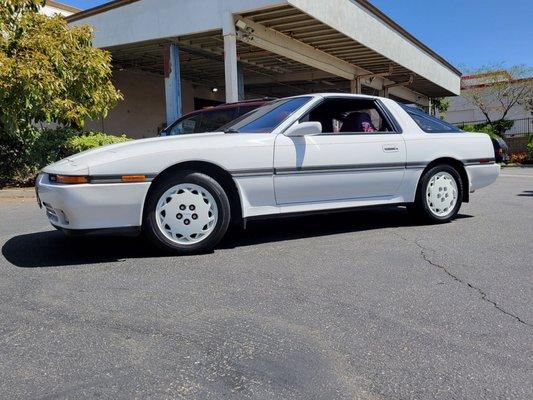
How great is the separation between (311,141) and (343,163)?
1.34 feet

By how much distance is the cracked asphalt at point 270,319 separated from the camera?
7.38 ft

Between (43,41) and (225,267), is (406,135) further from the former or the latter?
(43,41)

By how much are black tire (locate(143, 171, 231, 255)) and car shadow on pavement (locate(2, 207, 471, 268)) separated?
6.8 inches

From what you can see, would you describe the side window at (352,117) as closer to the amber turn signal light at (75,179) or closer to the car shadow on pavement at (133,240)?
the car shadow on pavement at (133,240)

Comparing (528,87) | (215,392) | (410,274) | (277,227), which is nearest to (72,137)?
(277,227)

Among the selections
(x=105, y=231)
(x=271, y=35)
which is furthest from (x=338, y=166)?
(x=271, y=35)

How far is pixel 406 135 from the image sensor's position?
5504 millimetres

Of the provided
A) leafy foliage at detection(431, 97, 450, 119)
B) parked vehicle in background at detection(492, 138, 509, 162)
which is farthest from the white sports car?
leafy foliage at detection(431, 97, 450, 119)

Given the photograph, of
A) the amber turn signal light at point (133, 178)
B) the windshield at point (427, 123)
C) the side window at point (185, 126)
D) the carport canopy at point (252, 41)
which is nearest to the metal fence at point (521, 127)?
the carport canopy at point (252, 41)

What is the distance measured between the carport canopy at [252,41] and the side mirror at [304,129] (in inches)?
302

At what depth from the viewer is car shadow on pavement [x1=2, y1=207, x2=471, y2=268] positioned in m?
4.28

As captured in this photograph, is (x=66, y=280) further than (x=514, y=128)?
No

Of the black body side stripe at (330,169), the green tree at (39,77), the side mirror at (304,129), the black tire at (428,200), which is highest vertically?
the green tree at (39,77)

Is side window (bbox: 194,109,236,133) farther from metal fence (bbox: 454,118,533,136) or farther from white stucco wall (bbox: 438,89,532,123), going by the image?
white stucco wall (bbox: 438,89,532,123)
